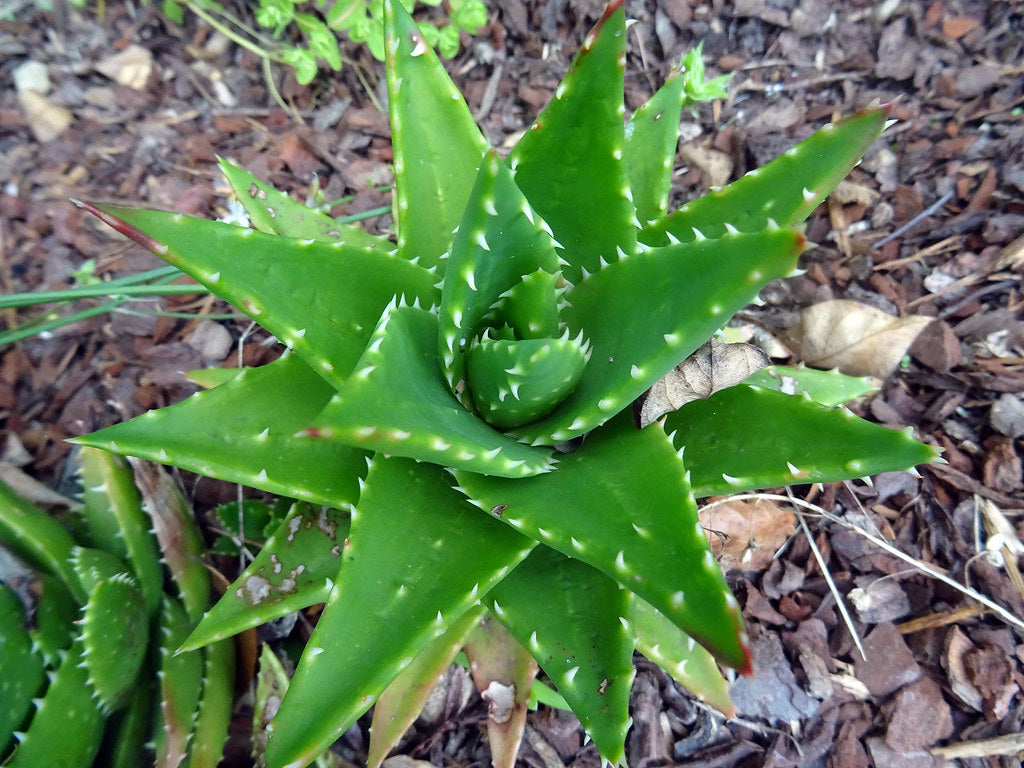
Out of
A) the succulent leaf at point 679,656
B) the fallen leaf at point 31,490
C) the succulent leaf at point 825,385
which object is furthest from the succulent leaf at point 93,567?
the succulent leaf at point 825,385

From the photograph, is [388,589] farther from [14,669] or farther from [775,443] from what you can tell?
[14,669]

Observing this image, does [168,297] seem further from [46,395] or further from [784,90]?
[784,90]

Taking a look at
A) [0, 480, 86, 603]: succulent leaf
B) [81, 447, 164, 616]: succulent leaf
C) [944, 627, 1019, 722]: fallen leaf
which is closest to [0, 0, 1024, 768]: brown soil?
[944, 627, 1019, 722]: fallen leaf

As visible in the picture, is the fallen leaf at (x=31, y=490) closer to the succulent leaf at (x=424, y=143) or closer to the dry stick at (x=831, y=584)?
the succulent leaf at (x=424, y=143)

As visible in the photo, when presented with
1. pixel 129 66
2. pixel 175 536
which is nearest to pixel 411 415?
pixel 175 536

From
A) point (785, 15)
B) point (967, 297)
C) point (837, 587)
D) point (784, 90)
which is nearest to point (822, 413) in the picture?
point (837, 587)

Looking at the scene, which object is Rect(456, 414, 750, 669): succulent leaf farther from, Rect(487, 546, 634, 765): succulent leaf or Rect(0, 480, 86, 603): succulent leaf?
Rect(0, 480, 86, 603): succulent leaf
